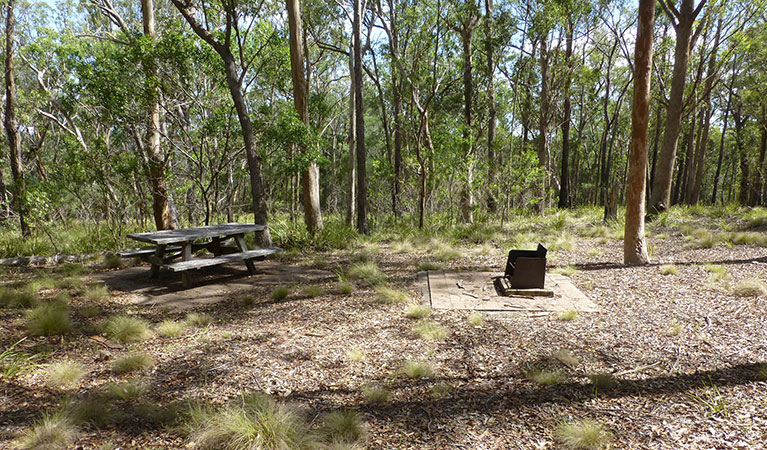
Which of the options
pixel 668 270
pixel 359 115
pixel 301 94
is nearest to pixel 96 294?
pixel 301 94

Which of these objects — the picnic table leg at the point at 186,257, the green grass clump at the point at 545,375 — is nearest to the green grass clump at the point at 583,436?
the green grass clump at the point at 545,375

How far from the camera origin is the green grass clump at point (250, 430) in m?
2.21

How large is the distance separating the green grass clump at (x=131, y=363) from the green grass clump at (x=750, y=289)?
6715 millimetres

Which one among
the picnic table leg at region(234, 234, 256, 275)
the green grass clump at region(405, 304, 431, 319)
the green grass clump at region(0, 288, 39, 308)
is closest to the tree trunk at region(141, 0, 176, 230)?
the picnic table leg at region(234, 234, 256, 275)

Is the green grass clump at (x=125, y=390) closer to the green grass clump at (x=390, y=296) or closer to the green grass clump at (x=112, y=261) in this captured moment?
the green grass clump at (x=390, y=296)

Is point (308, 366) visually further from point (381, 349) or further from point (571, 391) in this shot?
point (571, 391)

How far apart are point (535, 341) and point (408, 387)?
1.52 meters

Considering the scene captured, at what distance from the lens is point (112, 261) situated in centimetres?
729

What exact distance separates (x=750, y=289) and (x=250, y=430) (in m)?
5.85

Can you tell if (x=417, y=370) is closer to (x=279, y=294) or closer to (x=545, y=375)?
(x=545, y=375)

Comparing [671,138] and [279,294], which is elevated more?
[671,138]

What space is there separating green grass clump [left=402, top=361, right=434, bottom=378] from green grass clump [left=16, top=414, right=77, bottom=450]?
2.31m

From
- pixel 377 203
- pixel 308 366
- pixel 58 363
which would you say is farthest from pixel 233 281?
pixel 377 203

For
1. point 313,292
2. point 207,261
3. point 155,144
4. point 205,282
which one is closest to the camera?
point 313,292
